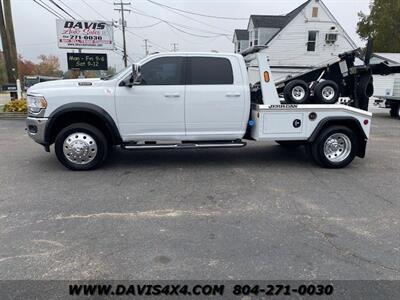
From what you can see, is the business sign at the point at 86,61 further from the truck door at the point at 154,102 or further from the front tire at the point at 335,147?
the front tire at the point at 335,147

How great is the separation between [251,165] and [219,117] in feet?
4.06

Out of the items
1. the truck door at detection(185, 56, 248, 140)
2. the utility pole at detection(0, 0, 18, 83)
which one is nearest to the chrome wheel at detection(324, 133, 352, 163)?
the truck door at detection(185, 56, 248, 140)

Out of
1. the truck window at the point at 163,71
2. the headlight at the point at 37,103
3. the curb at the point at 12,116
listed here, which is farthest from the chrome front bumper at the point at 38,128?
the curb at the point at 12,116

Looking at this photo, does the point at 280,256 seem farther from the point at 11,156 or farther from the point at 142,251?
the point at 11,156

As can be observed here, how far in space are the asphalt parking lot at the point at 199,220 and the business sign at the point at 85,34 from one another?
11369mm

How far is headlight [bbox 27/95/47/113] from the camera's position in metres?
5.67

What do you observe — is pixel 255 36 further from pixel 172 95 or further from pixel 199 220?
pixel 199 220

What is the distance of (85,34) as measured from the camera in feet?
54.6

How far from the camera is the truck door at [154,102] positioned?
577 centimetres

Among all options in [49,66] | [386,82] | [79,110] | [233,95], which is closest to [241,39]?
[386,82]

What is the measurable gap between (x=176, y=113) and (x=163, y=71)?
2.53ft

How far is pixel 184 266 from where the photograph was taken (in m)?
3.09

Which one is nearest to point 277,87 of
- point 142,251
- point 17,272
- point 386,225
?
point 386,225

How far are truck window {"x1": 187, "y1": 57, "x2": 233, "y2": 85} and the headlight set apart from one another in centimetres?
250
